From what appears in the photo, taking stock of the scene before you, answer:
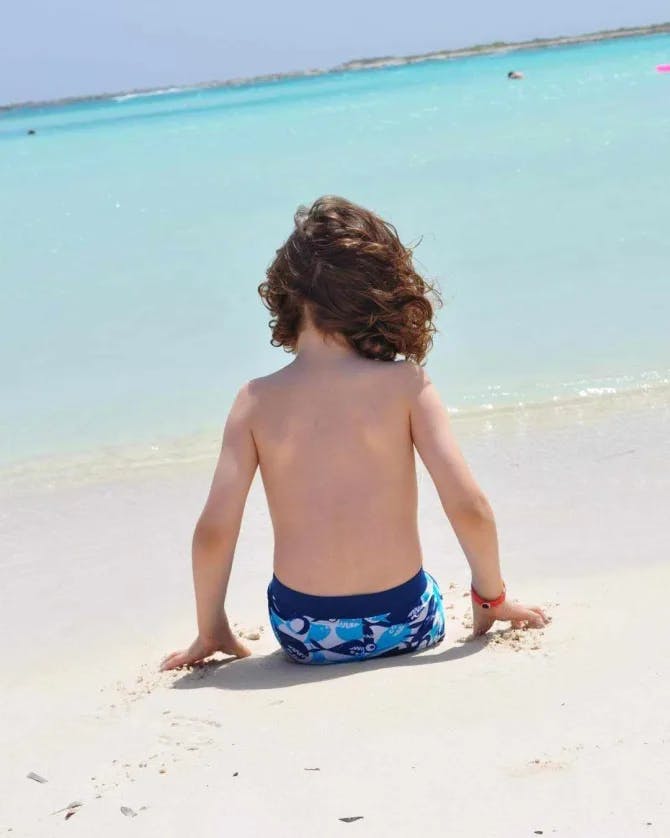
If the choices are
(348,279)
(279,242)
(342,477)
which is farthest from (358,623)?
(279,242)

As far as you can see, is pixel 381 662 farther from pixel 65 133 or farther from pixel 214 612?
pixel 65 133

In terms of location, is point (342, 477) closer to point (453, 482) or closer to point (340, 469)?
point (340, 469)

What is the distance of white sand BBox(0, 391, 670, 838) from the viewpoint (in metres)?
1.64

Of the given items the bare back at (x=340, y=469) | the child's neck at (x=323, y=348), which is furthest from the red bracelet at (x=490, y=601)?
the child's neck at (x=323, y=348)

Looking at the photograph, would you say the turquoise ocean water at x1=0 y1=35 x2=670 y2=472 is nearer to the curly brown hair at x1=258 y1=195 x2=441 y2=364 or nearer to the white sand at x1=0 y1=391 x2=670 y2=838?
the white sand at x1=0 y1=391 x2=670 y2=838

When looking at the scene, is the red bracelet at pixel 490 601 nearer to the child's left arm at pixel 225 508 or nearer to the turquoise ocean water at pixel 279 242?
the child's left arm at pixel 225 508

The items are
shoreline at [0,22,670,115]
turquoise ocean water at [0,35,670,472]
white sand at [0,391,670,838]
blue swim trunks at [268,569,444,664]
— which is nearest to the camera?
white sand at [0,391,670,838]

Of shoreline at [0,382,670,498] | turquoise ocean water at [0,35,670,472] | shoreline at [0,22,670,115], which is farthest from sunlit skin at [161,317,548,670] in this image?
shoreline at [0,22,670,115]

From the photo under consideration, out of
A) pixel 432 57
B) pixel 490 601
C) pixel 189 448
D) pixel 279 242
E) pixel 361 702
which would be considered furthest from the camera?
pixel 432 57

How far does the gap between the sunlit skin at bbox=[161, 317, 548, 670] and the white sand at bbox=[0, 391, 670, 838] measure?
0.18 metres

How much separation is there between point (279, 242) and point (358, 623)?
266 inches

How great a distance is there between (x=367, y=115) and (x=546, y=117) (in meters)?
7.04

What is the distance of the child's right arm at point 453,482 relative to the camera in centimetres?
226

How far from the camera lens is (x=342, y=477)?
229 cm
